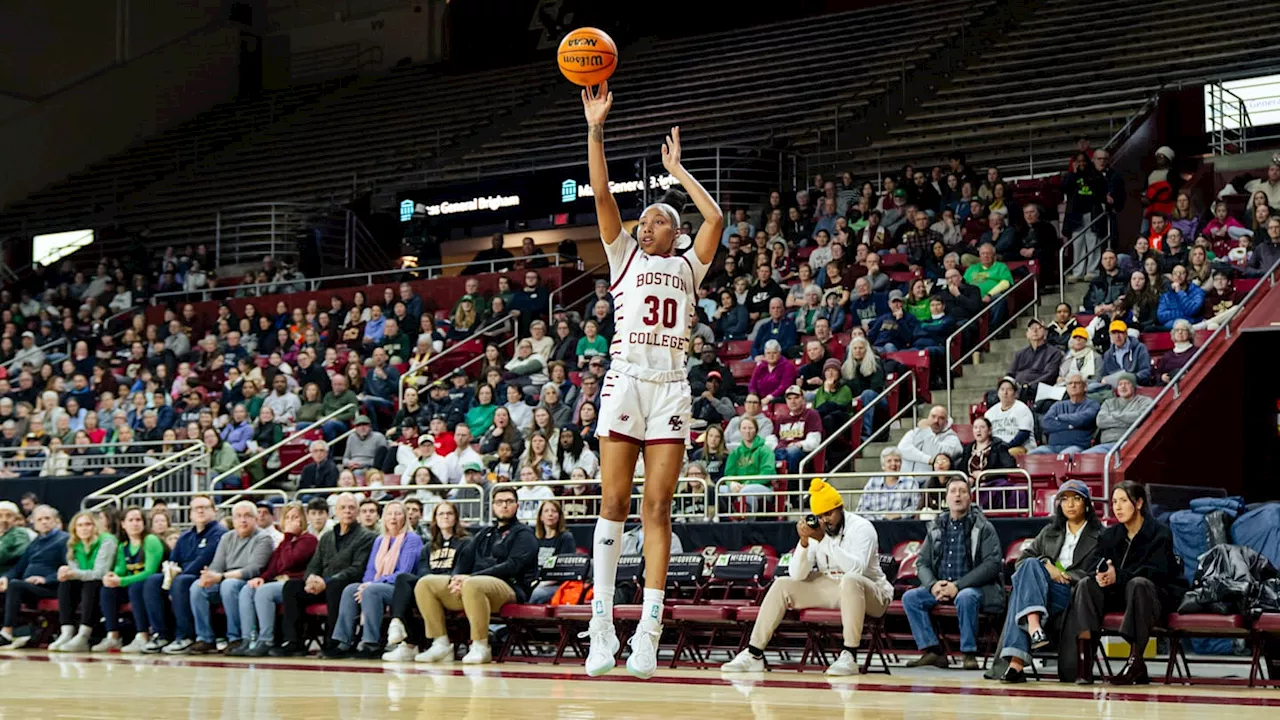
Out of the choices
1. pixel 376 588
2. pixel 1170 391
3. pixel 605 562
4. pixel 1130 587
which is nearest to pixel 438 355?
pixel 376 588

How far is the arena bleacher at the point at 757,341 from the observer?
40.8 ft

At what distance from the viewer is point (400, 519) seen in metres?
12.4

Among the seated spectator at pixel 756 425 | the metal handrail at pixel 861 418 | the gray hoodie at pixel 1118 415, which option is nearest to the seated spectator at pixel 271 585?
the seated spectator at pixel 756 425

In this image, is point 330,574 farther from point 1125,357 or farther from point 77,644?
point 1125,357

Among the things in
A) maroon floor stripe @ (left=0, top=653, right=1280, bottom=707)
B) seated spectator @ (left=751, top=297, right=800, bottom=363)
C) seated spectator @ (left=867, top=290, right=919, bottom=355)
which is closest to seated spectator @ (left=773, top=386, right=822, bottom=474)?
seated spectator @ (left=867, top=290, right=919, bottom=355)

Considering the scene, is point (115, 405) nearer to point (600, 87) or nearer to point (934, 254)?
point (934, 254)

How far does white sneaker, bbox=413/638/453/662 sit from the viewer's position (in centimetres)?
1149

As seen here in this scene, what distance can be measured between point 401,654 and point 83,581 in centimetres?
370

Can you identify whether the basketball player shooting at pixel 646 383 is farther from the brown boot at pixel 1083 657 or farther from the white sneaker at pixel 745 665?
the brown boot at pixel 1083 657

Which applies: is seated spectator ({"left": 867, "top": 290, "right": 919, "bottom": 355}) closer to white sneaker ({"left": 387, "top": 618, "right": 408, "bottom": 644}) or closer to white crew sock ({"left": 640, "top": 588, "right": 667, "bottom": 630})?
white sneaker ({"left": 387, "top": 618, "right": 408, "bottom": 644})

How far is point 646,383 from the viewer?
22.4 feet

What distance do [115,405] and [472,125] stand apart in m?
10.2

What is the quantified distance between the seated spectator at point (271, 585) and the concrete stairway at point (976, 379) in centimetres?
498

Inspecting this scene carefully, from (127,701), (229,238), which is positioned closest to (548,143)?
(229,238)
